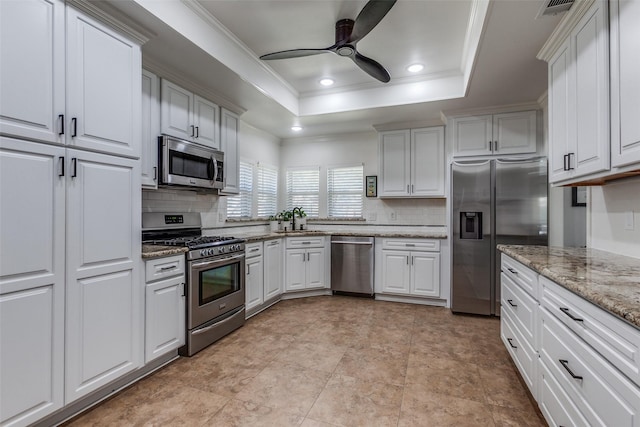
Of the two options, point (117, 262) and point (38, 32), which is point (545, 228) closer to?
point (117, 262)

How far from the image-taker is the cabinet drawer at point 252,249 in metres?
3.50

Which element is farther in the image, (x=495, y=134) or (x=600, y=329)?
(x=495, y=134)

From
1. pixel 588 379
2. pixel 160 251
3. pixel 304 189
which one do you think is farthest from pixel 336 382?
pixel 304 189

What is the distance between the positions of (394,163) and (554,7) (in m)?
2.64

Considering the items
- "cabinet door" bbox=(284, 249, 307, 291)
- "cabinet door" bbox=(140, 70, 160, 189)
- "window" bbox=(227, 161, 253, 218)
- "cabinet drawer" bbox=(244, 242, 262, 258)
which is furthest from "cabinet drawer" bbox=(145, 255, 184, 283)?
"cabinet door" bbox=(284, 249, 307, 291)

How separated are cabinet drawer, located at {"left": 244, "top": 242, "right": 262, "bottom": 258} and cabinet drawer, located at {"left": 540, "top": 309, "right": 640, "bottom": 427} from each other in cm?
272

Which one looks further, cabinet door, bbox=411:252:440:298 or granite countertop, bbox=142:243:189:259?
cabinet door, bbox=411:252:440:298

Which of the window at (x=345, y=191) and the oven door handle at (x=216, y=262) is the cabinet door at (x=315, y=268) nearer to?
the window at (x=345, y=191)

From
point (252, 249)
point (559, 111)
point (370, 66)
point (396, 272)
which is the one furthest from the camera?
point (396, 272)

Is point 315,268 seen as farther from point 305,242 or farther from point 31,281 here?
point 31,281

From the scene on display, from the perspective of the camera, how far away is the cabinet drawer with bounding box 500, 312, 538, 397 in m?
1.85

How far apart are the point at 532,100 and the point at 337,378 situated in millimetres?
3581

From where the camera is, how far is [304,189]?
5.29m

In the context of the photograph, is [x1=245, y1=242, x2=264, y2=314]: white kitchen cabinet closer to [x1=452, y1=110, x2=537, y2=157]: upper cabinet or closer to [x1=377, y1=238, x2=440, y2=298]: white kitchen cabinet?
[x1=377, y1=238, x2=440, y2=298]: white kitchen cabinet
